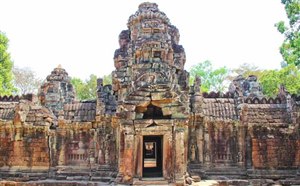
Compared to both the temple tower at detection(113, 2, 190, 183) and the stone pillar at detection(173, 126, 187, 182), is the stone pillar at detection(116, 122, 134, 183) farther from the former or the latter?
the stone pillar at detection(173, 126, 187, 182)

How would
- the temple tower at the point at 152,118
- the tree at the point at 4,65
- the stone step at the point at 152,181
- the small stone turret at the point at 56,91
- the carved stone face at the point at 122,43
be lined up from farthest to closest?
the tree at the point at 4,65 → the small stone turret at the point at 56,91 → the carved stone face at the point at 122,43 → the temple tower at the point at 152,118 → the stone step at the point at 152,181

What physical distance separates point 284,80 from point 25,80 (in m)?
23.5

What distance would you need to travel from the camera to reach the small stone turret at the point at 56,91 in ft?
45.2

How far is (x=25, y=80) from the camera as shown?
104 feet

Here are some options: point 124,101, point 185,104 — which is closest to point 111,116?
point 124,101

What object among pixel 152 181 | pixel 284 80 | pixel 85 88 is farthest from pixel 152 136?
pixel 85 88

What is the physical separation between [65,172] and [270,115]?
736 centimetres

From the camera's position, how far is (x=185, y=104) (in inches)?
387

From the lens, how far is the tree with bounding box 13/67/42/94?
104ft

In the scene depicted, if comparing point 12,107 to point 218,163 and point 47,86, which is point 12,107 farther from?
point 218,163

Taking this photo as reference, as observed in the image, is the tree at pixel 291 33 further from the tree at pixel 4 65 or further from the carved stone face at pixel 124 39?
the tree at pixel 4 65

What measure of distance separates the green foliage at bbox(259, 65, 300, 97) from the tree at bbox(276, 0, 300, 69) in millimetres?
1147

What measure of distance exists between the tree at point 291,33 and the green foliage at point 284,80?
1147 millimetres

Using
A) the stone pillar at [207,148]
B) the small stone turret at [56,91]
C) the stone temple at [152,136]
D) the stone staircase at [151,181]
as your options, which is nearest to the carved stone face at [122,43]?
the stone temple at [152,136]
